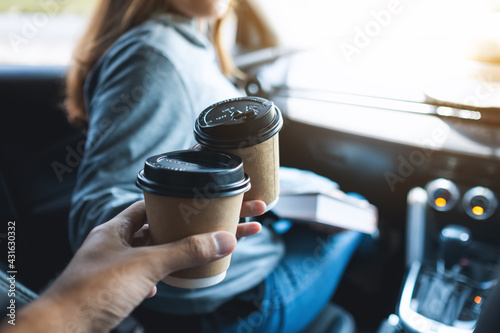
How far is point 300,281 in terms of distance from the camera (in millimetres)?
1039

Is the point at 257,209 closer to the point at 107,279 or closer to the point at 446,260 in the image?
the point at 107,279

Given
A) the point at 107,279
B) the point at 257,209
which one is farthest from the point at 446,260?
the point at 107,279

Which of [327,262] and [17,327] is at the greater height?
[17,327]

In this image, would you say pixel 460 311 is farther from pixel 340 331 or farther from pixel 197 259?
pixel 197 259

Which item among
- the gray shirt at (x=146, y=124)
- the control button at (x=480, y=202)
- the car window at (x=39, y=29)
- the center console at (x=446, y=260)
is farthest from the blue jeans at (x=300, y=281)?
the car window at (x=39, y=29)

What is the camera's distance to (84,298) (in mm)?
446

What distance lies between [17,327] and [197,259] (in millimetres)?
185

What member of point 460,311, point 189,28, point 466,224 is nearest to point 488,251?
point 466,224

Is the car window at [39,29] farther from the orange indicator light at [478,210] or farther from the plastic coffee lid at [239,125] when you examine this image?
the orange indicator light at [478,210]

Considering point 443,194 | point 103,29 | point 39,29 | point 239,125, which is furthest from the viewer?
point 39,29

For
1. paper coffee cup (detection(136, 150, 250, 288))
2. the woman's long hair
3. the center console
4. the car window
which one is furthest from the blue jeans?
the car window

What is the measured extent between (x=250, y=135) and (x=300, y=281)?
0.57 metres

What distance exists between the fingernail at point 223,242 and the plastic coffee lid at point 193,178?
0.05 meters

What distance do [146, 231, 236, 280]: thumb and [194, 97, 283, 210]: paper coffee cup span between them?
117 mm
